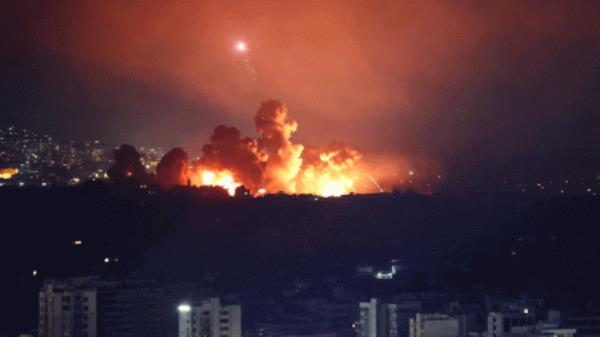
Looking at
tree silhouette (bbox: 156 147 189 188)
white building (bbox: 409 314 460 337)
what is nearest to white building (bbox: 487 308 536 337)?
white building (bbox: 409 314 460 337)

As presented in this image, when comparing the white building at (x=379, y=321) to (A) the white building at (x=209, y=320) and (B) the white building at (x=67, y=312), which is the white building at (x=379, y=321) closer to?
(A) the white building at (x=209, y=320)

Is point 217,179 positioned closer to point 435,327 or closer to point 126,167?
point 126,167

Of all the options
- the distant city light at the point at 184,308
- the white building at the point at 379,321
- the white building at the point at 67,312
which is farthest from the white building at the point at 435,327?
the white building at the point at 67,312

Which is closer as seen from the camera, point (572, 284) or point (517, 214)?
point (572, 284)

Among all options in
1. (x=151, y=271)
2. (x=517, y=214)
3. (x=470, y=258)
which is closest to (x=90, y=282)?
(x=151, y=271)

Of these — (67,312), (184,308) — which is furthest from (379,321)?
(67,312)

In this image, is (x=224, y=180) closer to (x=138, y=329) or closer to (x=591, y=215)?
(x=591, y=215)
